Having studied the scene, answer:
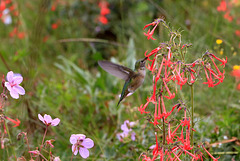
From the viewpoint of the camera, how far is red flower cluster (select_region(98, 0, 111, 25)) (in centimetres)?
458

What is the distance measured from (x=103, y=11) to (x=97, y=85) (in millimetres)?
1653

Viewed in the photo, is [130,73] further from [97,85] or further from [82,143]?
[97,85]

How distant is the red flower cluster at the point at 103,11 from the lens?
4577mm

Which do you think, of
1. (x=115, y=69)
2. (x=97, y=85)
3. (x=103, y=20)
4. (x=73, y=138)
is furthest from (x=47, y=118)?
(x=103, y=20)

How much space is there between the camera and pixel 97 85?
3285 mm

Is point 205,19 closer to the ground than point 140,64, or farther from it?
farther from it

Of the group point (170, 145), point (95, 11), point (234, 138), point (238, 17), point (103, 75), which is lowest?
Result: point (170, 145)

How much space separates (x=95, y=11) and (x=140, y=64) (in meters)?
3.07

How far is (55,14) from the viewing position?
16.5 ft

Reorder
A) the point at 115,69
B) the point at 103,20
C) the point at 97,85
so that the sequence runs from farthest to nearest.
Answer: the point at 103,20 < the point at 97,85 < the point at 115,69

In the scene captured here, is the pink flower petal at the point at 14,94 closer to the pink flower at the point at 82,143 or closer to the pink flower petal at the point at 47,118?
the pink flower petal at the point at 47,118

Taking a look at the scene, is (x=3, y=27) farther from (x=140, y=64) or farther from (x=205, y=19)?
(x=140, y=64)

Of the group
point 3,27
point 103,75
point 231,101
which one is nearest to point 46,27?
point 3,27

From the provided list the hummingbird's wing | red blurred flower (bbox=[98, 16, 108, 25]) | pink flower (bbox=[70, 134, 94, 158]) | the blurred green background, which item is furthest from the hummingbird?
red blurred flower (bbox=[98, 16, 108, 25])
